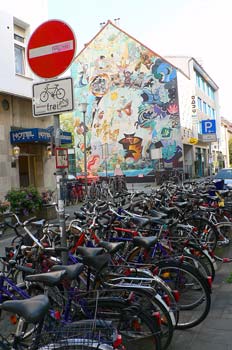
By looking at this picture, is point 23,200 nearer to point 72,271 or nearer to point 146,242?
point 146,242

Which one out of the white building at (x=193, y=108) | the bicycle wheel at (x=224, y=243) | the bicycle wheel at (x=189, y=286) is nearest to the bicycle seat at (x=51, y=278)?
the bicycle wheel at (x=189, y=286)

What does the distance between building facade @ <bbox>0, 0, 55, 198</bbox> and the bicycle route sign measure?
Result: 9.24 meters

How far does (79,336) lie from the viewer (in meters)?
2.27

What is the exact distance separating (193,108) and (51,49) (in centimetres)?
3488

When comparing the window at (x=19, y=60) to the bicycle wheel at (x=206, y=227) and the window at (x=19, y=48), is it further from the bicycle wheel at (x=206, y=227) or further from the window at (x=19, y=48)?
the bicycle wheel at (x=206, y=227)

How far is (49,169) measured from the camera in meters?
15.8

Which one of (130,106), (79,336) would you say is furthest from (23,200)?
(130,106)

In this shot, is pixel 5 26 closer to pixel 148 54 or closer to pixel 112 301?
pixel 112 301

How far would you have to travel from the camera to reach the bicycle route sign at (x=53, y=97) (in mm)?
3711

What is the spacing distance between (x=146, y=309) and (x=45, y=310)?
41.5 inches

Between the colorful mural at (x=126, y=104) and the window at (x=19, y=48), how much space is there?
57.6 ft

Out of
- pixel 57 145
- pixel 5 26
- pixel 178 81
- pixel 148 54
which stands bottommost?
pixel 57 145

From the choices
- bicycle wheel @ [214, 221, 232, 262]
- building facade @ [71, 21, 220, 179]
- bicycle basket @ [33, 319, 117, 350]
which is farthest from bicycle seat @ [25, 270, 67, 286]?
building facade @ [71, 21, 220, 179]

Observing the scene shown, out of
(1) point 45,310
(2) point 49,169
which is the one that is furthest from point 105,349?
(2) point 49,169
